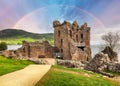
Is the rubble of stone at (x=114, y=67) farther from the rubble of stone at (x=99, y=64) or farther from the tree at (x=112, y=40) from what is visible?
the tree at (x=112, y=40)

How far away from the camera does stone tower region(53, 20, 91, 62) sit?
6662 centimetres

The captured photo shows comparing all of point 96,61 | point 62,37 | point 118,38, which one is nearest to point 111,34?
point 118,38

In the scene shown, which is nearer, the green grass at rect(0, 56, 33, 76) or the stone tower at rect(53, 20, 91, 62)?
the green grass at rect(0, 56, 33, 76)

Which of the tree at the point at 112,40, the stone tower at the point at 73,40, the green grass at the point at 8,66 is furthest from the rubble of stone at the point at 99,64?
the tree at the point at 112,40

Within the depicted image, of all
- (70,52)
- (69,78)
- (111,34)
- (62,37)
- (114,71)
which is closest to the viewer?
(69,78)

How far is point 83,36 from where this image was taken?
74.9m

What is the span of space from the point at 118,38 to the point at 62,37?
84.6 feet

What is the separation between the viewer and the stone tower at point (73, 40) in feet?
219

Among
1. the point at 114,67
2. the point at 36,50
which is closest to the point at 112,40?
the point at 36,50

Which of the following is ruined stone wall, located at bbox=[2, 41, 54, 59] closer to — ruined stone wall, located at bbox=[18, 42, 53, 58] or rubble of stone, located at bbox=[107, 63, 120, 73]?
ruined stone wall, located at bbox=[18, 42, 53, 58]

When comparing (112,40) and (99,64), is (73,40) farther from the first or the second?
(99,64)

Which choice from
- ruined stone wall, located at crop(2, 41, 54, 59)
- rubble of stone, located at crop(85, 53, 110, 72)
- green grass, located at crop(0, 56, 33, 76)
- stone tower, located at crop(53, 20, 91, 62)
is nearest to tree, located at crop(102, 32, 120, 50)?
stone tower, located at crop(53, 20, 91, 62)

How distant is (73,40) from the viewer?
7131 centimetres

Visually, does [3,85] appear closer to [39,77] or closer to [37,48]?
[39,77]
